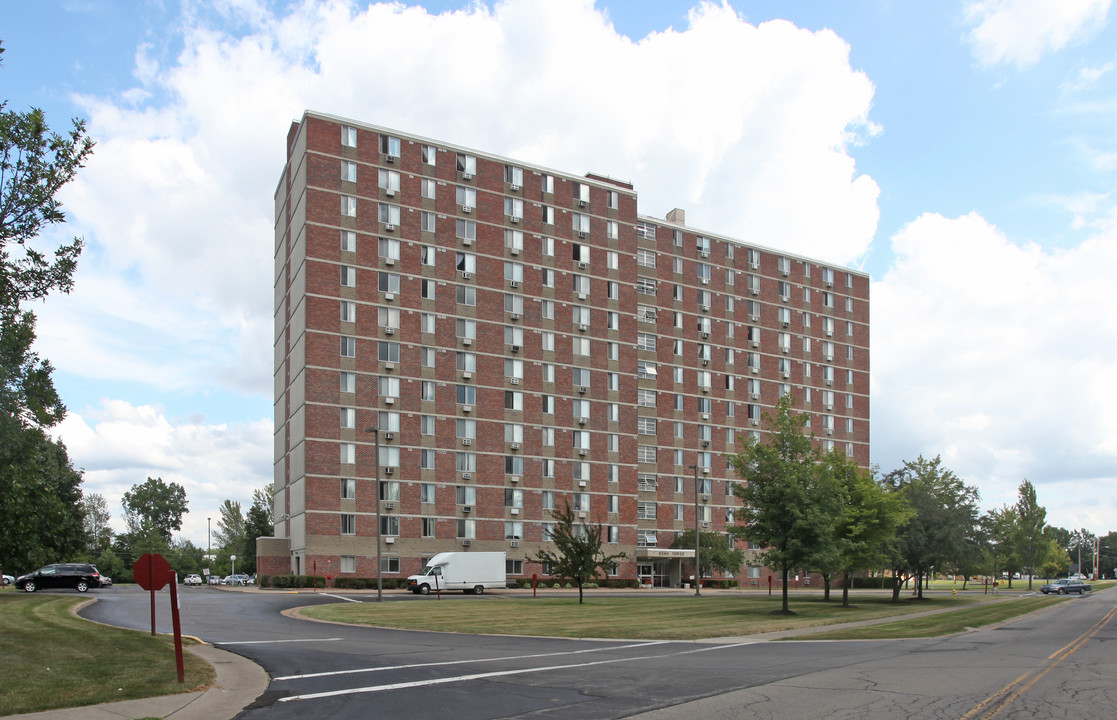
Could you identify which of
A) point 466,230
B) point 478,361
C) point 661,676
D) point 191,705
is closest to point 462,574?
point 478,361

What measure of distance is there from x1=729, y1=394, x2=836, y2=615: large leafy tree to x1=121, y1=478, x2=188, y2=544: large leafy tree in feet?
405

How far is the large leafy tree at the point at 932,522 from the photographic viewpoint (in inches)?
2105

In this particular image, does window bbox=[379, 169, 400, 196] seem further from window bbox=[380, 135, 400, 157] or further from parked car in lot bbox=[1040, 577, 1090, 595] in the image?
parked car in lot bbox=[1040, 577, 1090, 595]

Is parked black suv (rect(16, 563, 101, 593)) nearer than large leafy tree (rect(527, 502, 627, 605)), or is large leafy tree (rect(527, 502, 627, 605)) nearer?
large leafy tree (rect(527, 502, 627, 605))

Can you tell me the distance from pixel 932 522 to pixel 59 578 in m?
50.8

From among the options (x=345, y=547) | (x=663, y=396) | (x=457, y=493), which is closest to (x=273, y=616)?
(x=345, y=547)

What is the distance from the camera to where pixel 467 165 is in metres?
74.9

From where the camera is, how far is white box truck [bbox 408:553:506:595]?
186 ft

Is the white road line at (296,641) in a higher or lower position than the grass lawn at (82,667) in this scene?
lower

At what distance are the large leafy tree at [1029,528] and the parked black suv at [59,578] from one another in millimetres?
82006

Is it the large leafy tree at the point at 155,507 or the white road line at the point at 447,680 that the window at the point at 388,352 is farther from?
the large leafy tree at the point at 155,507

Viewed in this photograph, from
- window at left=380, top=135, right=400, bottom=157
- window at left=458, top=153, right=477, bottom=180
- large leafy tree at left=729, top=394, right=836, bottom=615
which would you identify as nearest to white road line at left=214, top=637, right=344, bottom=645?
large leafy tree at left=729, top=394, right=836, bottom=615

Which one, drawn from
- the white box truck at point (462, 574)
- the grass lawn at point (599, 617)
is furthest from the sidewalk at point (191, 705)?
the white box truck at point (462, 574)

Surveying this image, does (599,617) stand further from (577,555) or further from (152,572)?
(152,572)
